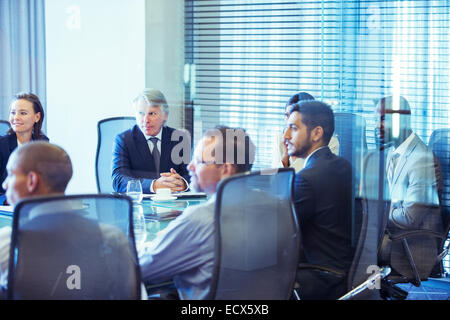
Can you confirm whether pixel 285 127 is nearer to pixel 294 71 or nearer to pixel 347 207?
pixel 294 71

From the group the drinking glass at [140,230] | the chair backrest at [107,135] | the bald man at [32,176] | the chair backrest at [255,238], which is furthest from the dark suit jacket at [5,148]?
the chair backrest at [255,238]

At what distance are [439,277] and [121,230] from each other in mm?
1553

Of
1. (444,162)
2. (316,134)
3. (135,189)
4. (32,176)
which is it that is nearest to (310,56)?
(316,134)

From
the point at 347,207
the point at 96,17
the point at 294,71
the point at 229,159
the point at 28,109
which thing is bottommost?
the point at 347,207

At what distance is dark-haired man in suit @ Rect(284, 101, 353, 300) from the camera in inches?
82.5

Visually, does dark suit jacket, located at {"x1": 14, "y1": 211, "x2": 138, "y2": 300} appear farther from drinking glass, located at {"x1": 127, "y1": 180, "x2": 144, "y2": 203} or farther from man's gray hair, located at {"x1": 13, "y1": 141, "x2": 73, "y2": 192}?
drinking glass, located at {"x1": 127, "y1": 180, "x2": 144, "y2": 203}

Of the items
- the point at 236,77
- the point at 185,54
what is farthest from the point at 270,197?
A: the point at 185,54

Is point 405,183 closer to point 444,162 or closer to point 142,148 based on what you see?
point 444,162

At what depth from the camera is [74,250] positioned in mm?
1610

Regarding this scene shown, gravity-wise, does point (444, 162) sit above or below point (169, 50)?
below

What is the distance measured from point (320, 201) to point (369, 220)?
0.27 m

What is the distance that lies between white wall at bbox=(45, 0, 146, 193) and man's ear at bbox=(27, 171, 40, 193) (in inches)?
22.6

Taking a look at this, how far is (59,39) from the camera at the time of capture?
2.24 meters

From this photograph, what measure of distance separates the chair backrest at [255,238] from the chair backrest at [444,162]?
0.74m
